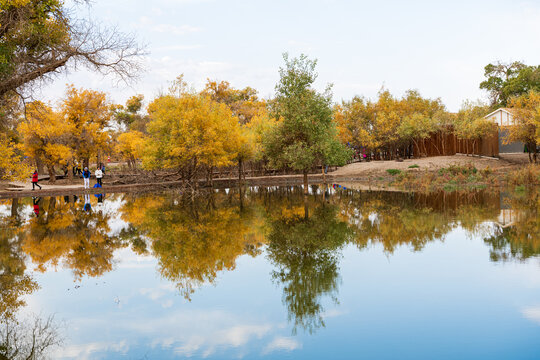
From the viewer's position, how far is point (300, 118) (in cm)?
2352

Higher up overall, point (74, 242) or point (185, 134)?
point (185, 134)

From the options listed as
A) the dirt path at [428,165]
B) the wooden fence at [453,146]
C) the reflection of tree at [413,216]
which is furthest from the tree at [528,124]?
the reflection of tree at [413,216]

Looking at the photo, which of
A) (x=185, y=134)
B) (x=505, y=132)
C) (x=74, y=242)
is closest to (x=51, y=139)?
(x=185, y=134)

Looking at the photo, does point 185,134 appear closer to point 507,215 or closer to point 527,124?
point 507,215

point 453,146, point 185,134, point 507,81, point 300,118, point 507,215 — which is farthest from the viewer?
point 507,81

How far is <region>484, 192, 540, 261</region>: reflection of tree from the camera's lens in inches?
382

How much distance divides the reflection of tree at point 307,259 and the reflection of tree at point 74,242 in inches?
162

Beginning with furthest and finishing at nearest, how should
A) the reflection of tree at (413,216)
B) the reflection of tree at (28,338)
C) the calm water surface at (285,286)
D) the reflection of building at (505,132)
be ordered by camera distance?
1. the reflection of building at (505,132)
2. the reflection of tree at (413,216)
3. the reflection of tree at (28,338)
4. the calm water surface at (285,286)

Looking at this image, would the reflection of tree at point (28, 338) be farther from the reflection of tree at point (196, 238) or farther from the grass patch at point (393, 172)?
the grass patch at point (393, 172)

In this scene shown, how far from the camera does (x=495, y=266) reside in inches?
349

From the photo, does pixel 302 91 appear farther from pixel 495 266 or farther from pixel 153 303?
pixel 153 303

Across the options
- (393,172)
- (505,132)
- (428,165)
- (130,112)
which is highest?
(130,112)

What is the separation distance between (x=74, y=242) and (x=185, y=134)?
16.3 meters

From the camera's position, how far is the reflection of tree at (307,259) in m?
6.90
